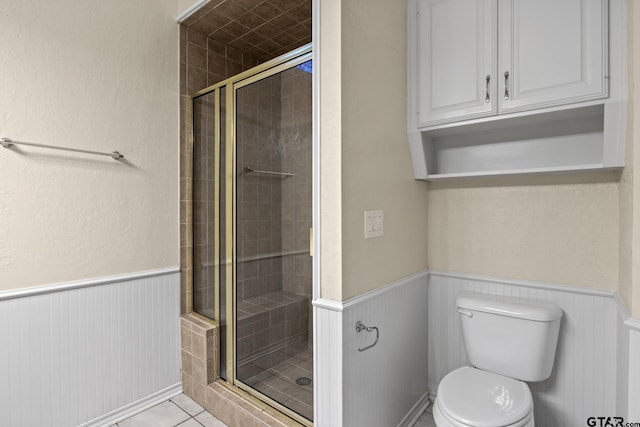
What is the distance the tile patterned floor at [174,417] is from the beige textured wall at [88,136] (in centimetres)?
83

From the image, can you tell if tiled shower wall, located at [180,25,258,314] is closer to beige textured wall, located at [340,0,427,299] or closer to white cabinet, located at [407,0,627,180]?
beige textured wall, located at [340,0,427,299]

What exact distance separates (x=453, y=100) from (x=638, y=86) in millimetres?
696

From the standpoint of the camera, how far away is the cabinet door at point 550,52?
52.2 inches

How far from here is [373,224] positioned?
152cm

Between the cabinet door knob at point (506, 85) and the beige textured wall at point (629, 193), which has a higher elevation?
the cabinet door knob at point (506, 85)

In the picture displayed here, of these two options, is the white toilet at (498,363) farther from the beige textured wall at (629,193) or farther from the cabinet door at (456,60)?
the cabinet door at (456,60)

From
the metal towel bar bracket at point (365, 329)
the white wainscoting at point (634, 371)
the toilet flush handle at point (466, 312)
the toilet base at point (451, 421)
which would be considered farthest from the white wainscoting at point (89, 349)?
the white wainscoting at point (634, 371)

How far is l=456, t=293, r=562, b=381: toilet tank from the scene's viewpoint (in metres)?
1.54

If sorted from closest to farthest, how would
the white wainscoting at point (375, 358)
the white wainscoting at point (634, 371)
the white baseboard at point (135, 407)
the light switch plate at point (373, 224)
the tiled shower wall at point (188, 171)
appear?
the white wainscoting at point (634, 371) → the white wainscoting at point (375, 358) → the light switch plate at point (373, 224) → the white baseboard at point (135, 407) → the tiled shower wall at point (188, 171)

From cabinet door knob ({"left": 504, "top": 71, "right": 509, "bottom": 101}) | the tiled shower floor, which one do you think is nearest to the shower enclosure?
the tiled shower floor

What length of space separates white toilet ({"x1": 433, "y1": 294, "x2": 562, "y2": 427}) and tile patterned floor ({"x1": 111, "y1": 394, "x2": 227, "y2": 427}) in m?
1.24

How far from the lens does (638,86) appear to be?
44.1 inches

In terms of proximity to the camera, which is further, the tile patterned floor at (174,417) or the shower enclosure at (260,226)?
the tile patterned floor at (174,417)

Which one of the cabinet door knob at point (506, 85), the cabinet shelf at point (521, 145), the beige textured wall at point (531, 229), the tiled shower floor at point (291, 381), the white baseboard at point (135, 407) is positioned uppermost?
the cabinet door knob at point (506, 85)
